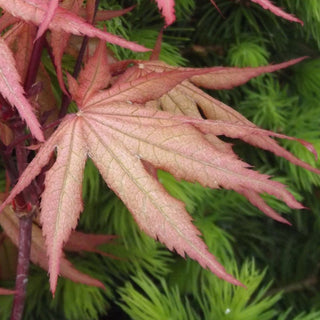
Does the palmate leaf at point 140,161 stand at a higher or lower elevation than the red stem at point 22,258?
higher

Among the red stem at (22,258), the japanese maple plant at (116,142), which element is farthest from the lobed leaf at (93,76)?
the red stem at (22,258)

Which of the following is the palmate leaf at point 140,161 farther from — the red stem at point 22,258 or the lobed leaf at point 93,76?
the red stem at point 22,258

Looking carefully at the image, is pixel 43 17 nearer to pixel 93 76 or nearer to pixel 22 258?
pixel 93 76

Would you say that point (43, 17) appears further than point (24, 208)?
No

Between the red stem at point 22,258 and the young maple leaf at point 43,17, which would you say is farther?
the red stem at point 22,258

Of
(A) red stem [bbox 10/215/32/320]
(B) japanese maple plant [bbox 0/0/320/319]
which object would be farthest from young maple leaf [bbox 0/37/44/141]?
(A) red stem [bbox 10/215/32/320]

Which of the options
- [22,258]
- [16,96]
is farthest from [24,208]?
[16,96]

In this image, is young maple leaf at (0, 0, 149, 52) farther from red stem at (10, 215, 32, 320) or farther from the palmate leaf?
red stem at (10, 215, 32, 320)

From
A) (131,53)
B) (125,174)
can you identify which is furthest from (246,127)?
(131,53)
